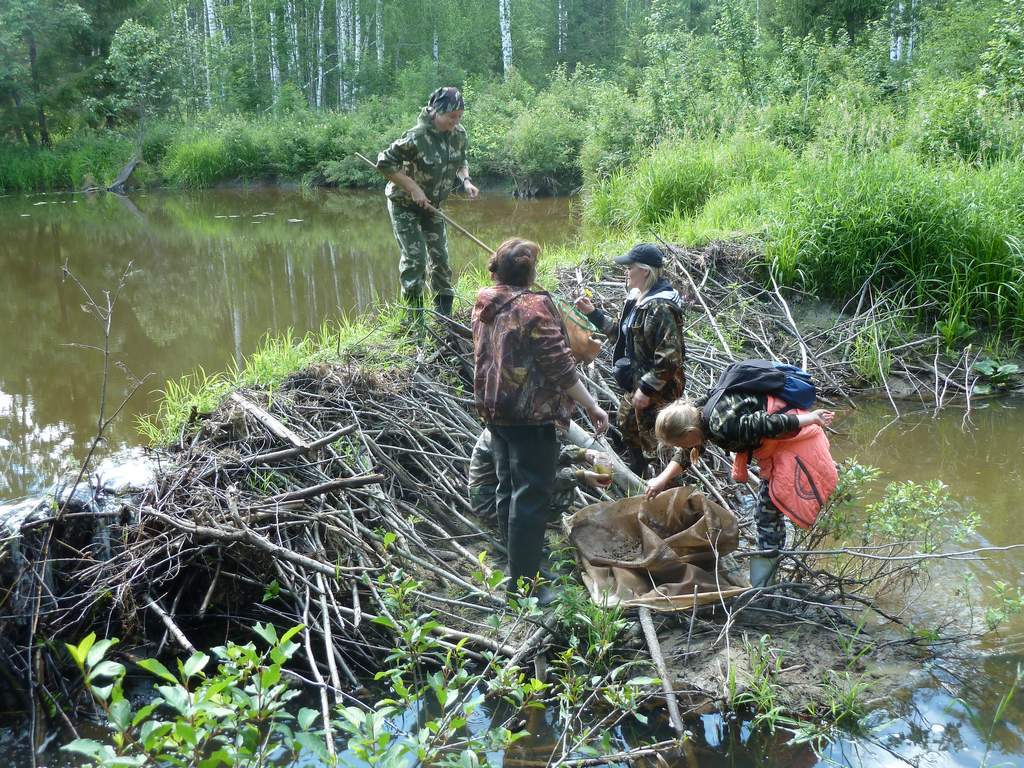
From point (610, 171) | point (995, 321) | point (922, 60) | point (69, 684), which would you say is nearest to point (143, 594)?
point (69, 684)

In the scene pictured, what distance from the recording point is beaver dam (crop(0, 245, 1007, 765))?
3402mm

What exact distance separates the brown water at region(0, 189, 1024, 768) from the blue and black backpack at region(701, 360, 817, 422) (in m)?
1.23

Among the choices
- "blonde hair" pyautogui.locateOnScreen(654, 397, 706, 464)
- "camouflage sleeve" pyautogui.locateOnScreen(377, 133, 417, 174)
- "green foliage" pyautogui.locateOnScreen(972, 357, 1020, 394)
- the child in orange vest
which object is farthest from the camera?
"green foliage" pyautogui.locateOnScreen(972, 357, 1020, 394)

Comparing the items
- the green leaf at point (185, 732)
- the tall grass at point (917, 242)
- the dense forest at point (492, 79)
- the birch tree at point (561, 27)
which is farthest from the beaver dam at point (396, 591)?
the birch tree at point (561, 27)

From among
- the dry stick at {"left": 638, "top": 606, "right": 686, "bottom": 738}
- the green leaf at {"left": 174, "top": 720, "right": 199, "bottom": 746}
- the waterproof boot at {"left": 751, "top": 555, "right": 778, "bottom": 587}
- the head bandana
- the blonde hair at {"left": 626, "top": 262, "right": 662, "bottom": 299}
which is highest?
the head bandana

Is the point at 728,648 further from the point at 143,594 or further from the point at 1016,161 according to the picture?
the point at 1016,161

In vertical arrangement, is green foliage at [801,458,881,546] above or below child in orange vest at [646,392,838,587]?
below

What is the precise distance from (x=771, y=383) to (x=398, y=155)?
146 inches

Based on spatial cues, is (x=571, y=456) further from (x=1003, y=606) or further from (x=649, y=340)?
(x=1003, y=606)

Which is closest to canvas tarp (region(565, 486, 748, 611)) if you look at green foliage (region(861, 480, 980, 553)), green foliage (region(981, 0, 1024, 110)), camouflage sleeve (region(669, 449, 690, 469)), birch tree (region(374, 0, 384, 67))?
camouflage sleeve (region(669, 449, 690, 469))

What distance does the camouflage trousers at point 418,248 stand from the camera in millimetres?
6426

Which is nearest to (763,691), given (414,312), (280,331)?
(414,312)

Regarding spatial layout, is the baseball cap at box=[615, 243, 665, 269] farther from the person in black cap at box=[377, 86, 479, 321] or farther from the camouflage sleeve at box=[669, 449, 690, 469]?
the person in black cap at box=[377, 86, 479, 321]

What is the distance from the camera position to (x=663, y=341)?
4.38m
